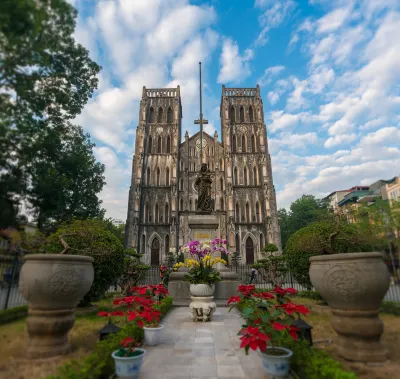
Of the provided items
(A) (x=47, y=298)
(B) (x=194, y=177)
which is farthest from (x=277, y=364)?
(B) (x=194, y=177)

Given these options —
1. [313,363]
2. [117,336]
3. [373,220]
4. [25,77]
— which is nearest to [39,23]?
[25,77]

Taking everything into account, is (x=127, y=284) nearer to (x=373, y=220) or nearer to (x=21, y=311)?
(x=21, y=311)

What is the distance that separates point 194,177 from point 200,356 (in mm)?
32192

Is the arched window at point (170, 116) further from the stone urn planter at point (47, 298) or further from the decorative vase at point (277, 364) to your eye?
the decorative vase at point (277, 364)

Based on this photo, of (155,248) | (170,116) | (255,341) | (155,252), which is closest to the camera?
(255,341)

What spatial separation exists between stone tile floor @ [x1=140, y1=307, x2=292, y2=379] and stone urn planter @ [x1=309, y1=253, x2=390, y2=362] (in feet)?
4.65

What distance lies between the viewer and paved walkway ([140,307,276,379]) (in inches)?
136

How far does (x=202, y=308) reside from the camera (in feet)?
22.3

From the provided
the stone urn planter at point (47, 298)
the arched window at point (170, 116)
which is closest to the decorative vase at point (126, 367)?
the stone urn planter at point (47, 298)

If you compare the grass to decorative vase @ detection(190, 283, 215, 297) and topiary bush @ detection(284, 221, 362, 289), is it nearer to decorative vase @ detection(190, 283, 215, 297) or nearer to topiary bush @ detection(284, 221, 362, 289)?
decorative vase @ detection(190, 283, 215, 297)

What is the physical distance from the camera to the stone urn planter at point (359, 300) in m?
3.57

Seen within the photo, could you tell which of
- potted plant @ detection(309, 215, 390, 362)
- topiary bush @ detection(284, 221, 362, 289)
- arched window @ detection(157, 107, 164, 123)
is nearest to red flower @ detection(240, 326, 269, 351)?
potted plant @ detection(309, 215, 390, 362)

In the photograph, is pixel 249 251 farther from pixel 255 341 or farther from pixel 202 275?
pixel 255 341

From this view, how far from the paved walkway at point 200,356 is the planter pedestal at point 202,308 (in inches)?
15.7
